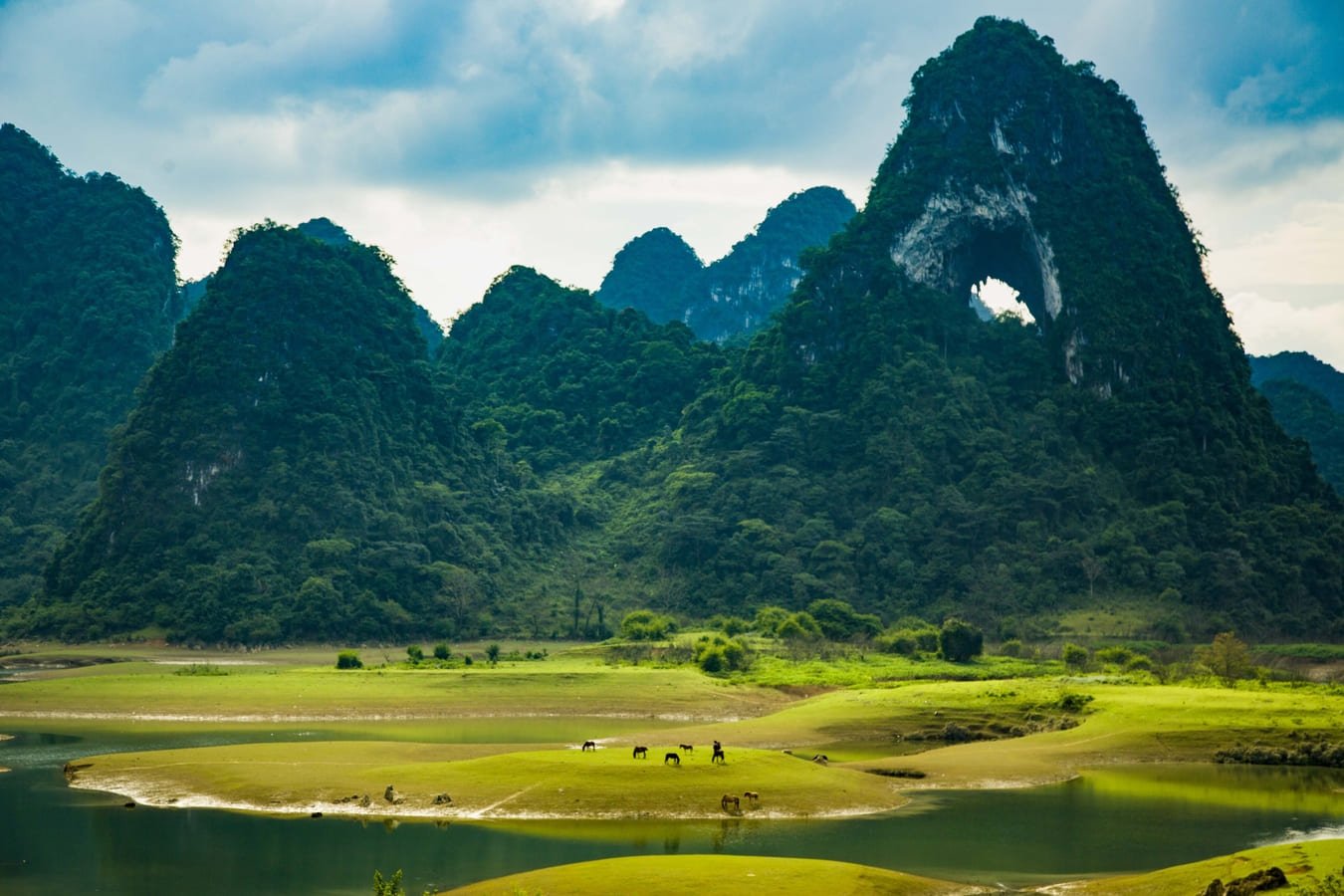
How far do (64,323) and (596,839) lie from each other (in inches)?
6130

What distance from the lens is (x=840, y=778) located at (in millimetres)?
43969

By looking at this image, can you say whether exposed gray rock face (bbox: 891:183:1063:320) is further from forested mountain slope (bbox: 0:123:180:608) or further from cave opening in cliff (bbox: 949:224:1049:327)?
forested mountain slope (bbox: 0:123:180:608)

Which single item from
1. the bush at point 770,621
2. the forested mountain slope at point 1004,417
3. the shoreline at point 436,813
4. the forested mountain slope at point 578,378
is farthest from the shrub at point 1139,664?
the forested mountain slope at point 578,378

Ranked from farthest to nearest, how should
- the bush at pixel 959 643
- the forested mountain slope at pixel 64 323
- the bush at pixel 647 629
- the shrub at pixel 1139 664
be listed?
the forested mountain slope at pixel 64 323
the bush at pixel 647 629
the bush at pixel 959 643
the shrub at pixel 1139 664

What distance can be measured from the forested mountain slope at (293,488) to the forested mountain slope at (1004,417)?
A: 64.6 ft

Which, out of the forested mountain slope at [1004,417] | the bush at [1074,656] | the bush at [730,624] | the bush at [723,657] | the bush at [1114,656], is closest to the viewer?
the bush at [723,657]

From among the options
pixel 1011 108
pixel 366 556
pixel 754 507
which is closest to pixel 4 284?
pixel 366 556

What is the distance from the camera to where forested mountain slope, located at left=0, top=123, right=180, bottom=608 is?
157000mm

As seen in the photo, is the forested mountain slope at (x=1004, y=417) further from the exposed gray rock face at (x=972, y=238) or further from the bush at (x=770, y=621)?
the bush at (x=770, y=621)

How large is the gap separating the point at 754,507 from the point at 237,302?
54197 mm

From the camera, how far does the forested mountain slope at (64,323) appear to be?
15700 cm

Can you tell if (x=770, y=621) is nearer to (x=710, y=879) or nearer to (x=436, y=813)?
(x=436, y=813)

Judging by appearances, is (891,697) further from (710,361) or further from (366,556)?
(710,361)

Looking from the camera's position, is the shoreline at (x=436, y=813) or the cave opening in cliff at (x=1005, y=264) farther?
the cave opening in cliff at (x=1005, y=264)
